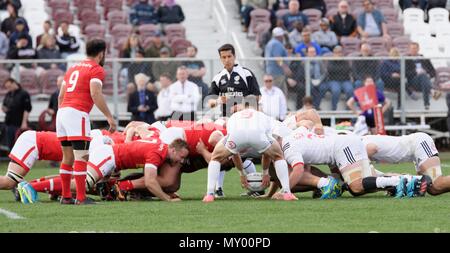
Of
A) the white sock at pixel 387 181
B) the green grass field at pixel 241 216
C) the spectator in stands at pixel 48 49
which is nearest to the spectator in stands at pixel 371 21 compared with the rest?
the spectator in stands at pixel 48 49

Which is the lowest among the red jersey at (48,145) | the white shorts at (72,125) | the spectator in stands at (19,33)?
the red jersey at (48,145)

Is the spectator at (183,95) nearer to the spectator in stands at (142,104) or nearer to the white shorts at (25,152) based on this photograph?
the spectator in stands at (142,104)

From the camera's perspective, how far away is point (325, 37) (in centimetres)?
Answer: 2598

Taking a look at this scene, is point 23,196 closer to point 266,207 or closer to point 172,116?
point 266,207

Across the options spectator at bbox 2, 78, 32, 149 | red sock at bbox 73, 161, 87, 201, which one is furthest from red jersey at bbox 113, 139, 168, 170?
spectator at bbox 2, 78, 32, 149

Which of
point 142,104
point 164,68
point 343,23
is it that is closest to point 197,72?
point 164,68

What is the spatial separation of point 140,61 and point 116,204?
32.9 ft

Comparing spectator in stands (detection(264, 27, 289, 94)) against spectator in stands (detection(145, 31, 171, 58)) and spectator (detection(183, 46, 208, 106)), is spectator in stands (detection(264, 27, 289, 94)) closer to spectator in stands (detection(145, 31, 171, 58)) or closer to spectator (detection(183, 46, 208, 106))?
spectator (detection(183, 46, 208, 106))

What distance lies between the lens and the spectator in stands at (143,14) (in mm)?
26594

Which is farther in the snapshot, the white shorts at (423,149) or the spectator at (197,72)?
the spectator at (197,72)

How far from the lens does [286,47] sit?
83.8 ft

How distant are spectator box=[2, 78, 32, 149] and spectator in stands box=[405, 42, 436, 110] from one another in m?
7.77

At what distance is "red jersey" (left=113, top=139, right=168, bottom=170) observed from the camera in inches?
574

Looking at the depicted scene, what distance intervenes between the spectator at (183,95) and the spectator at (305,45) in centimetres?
315
